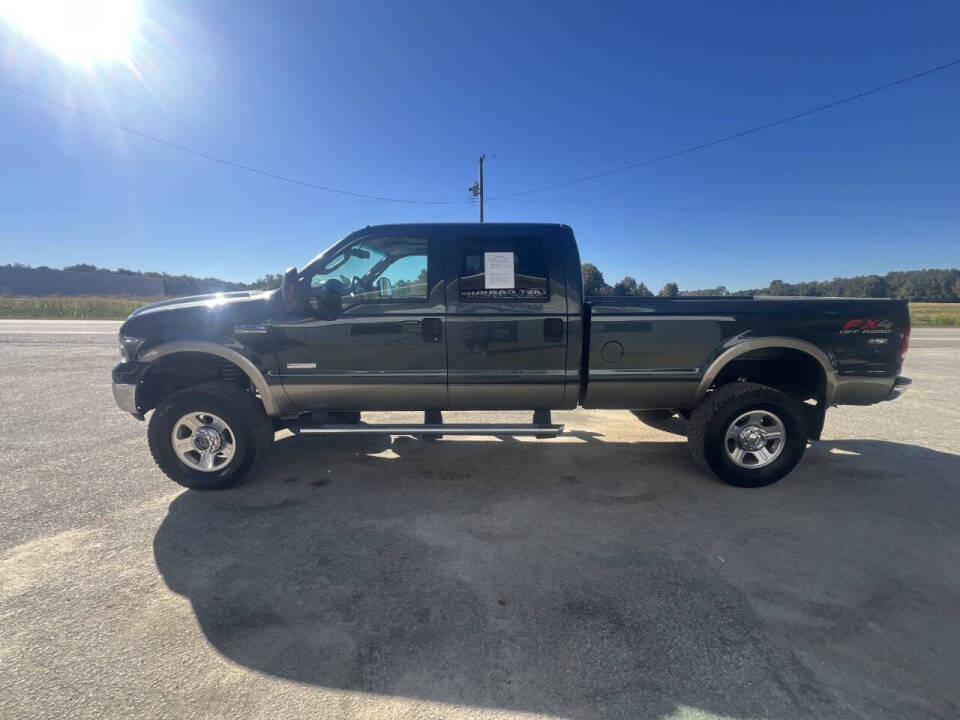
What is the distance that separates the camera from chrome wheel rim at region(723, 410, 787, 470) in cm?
370

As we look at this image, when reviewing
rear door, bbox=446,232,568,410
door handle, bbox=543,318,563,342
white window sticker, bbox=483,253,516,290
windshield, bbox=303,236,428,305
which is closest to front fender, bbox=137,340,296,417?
windshield, bbox=303,236,428,305

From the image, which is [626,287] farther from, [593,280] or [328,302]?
[328,302]

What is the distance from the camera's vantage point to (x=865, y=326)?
361 centimetres

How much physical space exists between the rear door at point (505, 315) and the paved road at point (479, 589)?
2.96 feet

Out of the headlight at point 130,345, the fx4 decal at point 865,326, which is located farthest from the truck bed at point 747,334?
the headlight at point 130,345

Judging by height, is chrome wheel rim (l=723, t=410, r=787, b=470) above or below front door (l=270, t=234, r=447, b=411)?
below

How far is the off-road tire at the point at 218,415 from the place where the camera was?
3.55 m

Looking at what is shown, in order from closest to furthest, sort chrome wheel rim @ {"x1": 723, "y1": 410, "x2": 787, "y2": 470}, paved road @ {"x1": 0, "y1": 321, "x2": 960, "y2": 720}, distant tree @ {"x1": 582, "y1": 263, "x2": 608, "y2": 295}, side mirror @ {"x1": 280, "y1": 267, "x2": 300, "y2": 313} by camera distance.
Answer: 1. paved road @ {"x1": 0, "y1": 321, "x2": 960, "y2": 720}
2. side mirror @ {"x1": 280, "y1": 267, "x2": 300, "y2": 313}
3. chrome wheel rim @ {"x1": 723, "y1": 410, "x2": 787, "y2": 470}
4. distant tree @ {"x1": 582, "y1": 263, "x2": 608, "y2": 295}

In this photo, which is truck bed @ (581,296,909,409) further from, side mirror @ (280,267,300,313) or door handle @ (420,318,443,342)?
side mirror @ (280,267,300,313)

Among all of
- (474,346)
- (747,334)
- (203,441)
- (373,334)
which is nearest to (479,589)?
(474,346)

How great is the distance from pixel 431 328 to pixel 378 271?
0.69 meters

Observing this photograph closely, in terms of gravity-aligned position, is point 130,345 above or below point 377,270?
below

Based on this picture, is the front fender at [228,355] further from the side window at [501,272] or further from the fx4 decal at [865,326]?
the fx4 decal at [865,326]

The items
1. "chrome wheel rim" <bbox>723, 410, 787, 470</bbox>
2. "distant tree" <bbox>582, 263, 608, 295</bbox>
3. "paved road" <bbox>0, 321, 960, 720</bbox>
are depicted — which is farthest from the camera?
"distant tree" <bbox>582, 263, 608, 295</bbox>
